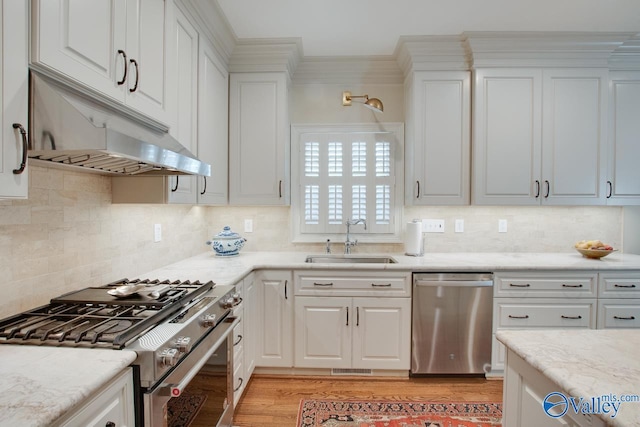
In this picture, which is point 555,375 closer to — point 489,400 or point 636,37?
point 489,400

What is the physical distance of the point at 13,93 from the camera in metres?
0.86

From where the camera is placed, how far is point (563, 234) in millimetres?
2904

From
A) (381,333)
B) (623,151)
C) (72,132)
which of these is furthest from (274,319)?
(623,151)

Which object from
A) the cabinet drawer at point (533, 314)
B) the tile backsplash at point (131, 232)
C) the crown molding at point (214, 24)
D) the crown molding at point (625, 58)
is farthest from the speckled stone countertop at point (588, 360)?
the crown molding at point (625, 58)

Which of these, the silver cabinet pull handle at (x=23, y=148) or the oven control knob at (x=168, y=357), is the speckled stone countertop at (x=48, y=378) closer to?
the oven control knob at (x=168, y=357)

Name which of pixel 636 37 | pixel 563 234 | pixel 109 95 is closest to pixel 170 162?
pixel 109 95

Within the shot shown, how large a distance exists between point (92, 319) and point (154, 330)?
239 mm

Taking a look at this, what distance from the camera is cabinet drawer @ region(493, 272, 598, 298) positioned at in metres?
2.34

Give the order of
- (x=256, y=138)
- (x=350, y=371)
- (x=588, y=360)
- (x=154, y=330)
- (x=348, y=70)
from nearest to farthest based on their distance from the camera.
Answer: (x=588, y=360) → (x=154, y=330) → (x=350, y=371) → (x=256, y=138) → (x=348, y=70)

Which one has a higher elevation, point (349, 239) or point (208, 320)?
point (349, 239)

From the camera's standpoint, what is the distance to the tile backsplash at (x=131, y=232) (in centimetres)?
125

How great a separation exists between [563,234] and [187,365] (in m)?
3.29

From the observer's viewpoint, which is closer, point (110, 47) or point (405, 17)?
point (110, 47)

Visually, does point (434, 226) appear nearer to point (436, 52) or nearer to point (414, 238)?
point (414, 238)
